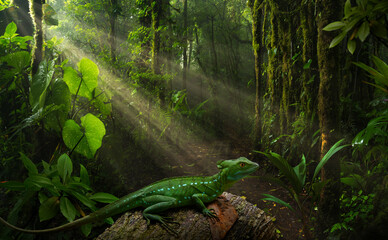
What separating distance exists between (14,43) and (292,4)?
5.84 m

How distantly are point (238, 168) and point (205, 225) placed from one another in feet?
2.06

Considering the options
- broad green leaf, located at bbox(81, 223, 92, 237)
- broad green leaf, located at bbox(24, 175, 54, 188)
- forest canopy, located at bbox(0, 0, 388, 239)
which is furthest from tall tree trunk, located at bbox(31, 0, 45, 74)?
broad green leaf, located at bbox(81, 223, 92, 237)

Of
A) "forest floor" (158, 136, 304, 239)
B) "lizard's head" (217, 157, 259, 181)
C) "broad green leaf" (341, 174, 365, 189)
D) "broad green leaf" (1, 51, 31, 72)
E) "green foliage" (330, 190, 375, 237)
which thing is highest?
"broad green leaf" (1, 51, 31, 72)

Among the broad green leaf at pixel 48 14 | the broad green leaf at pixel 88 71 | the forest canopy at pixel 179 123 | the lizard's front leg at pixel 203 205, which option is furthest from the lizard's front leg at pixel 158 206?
the broad green leaf at pixel 48 14

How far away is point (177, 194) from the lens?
227 cm

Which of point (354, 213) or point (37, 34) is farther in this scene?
point (37, 34)

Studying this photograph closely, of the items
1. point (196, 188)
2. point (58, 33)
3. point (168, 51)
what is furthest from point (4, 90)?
point (58, 33)

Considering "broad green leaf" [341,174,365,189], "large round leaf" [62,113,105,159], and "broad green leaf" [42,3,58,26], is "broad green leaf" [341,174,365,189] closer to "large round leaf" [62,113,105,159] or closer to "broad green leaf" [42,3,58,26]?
"large round leaf" [62,113,105,159]

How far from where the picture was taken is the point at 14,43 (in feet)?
11.8

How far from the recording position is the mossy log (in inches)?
78.5

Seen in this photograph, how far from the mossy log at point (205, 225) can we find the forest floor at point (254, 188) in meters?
1.85

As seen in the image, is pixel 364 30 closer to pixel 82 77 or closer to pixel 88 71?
pixel 88 71

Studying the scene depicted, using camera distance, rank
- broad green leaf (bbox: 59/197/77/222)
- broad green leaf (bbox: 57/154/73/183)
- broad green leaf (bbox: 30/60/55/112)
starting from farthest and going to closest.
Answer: broad green leaf (bbox: 30/60/55/112)
broad green leaf (bbox: 57/154/73/183)
broad green leaf (bbox: 59/197/77/222)

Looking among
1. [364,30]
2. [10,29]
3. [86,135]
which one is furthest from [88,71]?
[364,30]
